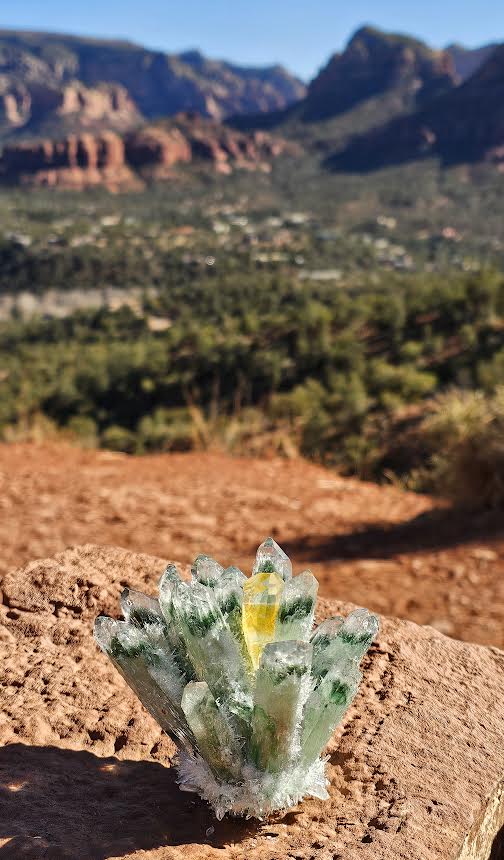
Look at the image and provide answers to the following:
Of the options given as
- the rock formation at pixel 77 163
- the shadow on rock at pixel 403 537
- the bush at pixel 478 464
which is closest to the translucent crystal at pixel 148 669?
the shadow on rock at pixel 403 537

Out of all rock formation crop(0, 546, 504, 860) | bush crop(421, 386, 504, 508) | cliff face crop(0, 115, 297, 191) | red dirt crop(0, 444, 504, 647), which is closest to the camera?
rock formation crop(0, 546, 504, 860)

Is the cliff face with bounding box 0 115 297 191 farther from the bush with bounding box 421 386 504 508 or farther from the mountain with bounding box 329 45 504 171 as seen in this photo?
the bush with bounding box 421 386 504 508

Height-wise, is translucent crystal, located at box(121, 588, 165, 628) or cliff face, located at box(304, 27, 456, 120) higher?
cliff face, located at box(304, 27, 456, 120)

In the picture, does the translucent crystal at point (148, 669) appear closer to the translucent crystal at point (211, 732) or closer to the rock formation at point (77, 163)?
the translucent crystal at point (211, 732)

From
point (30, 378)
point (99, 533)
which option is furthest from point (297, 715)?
point (30, 378)

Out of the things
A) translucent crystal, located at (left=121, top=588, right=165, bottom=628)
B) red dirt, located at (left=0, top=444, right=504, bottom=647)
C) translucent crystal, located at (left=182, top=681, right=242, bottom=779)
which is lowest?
red dirt, located at (left=0, top=444, right=504, bottom=647)

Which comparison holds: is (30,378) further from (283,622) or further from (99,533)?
(283,622)

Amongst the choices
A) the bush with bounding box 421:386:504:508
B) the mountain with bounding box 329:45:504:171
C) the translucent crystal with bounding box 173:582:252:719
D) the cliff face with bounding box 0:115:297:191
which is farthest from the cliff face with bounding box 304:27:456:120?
the translucent crystal with bounding box 173:582:252:719
